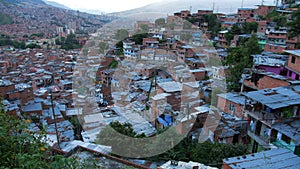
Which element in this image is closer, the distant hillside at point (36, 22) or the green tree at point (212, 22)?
the green tree at point (212, 22)

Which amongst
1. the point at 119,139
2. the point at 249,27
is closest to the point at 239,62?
the point at 119,139

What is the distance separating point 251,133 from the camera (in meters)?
5.52

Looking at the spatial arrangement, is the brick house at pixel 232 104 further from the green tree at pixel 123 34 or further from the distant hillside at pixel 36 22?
the distant hillside at pixel 36 22

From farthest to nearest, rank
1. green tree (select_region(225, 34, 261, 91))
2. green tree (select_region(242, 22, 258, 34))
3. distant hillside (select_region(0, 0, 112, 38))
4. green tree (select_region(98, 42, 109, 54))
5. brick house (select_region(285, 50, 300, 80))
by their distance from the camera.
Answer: distant hillside (select_region(0, 0, 112, 38)) → green tree (select_region(98, 42, 109, 54)) → green tree (select_region(242, 22, 258, 34)) → green tree (select_region(225, 34, 261, 91)) → brick house (select_region(285, 50, 300, 80))

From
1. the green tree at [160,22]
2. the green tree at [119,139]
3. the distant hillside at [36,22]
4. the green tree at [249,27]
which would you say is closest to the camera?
the green tree at [119,139]

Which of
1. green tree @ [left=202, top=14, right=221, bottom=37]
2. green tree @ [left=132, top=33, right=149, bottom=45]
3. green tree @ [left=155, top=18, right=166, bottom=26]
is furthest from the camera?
green tree @ [left=155, top=18, right=166, bottom=26]

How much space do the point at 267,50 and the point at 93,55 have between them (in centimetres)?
1224

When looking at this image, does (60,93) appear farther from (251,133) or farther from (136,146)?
(251,133)

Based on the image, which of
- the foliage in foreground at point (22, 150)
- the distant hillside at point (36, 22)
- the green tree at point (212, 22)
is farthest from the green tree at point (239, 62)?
the distant hillside at point (36, 22)

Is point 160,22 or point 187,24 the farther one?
point 160,22

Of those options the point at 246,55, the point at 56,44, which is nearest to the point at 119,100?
the point at 246,55

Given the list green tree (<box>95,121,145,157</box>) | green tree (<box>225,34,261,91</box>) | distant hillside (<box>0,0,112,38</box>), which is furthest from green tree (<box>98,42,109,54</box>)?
distant hillside (<box>0,0,112,38</box>)

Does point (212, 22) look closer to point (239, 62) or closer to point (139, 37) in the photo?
point (139, 37)

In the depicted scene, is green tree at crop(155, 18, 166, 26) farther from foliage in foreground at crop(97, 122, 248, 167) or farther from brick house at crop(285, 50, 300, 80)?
foliage in foreground at crop(97, 122, 248, 167)
